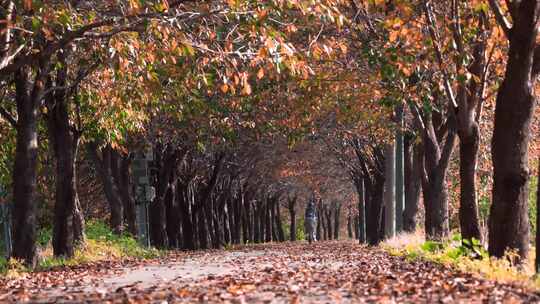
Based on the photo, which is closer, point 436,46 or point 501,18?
point 501,18

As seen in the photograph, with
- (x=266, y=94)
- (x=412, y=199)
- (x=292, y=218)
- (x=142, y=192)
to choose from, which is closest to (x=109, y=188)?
(x=142, y=192)

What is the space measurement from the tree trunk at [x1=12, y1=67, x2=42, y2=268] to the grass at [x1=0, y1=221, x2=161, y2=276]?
495 millimetres

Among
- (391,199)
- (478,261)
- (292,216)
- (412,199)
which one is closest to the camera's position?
(478,261)

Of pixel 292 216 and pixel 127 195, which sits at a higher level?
pixel 127 195

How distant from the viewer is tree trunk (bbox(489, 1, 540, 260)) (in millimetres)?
13109

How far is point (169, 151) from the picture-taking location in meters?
38.0

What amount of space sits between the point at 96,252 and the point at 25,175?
5421mm

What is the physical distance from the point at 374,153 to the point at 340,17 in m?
27.4

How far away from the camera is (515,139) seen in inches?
523

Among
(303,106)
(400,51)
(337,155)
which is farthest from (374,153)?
(400,51)

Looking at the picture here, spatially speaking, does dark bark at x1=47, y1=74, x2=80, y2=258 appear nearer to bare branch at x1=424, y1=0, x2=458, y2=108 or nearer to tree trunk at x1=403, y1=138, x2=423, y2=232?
→ bare branch at x1=424, y1=0, x2=458, y2=108

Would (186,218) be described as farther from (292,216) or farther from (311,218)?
(292,216)

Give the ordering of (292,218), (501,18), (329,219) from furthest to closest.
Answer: (329,219), (292,218), (501,18)

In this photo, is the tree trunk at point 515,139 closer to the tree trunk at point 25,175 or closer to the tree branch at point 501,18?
the tree branch at point 501,18
